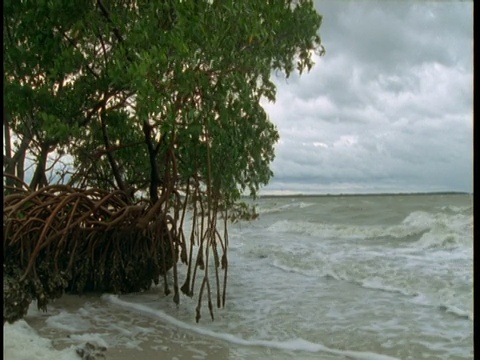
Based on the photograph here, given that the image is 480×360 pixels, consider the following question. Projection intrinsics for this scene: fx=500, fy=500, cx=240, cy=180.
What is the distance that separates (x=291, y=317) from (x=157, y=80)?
2.40 m

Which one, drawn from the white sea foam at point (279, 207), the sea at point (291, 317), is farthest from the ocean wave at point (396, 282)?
the white sea foam at point (279, 207)

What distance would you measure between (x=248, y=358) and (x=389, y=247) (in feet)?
24.7

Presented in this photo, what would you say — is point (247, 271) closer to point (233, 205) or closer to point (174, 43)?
point (233, 205)

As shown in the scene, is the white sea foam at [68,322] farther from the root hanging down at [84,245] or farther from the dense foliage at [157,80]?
A: the dense foliage at [157,80]

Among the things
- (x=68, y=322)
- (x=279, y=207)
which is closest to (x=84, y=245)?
(x=68, y=322)

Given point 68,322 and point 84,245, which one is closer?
point 68,322

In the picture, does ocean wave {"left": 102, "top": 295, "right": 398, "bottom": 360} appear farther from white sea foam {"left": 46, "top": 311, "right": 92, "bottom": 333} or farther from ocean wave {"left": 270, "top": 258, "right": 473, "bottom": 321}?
ocean wave {"left": 270, "top": 258, "right": 473, "bottom": 321}

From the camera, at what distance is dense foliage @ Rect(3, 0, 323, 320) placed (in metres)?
3.08

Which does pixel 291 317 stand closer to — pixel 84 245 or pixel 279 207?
pixel 84 245

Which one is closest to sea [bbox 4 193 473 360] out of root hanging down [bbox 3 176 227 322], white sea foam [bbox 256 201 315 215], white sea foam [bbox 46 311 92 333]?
white sea foam [bbox 46 311 92 333]

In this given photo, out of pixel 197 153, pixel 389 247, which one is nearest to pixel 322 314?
pixel 197 153

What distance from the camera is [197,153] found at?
414cm

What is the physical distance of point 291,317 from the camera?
4.32 m

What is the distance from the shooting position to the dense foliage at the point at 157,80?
121 inches
